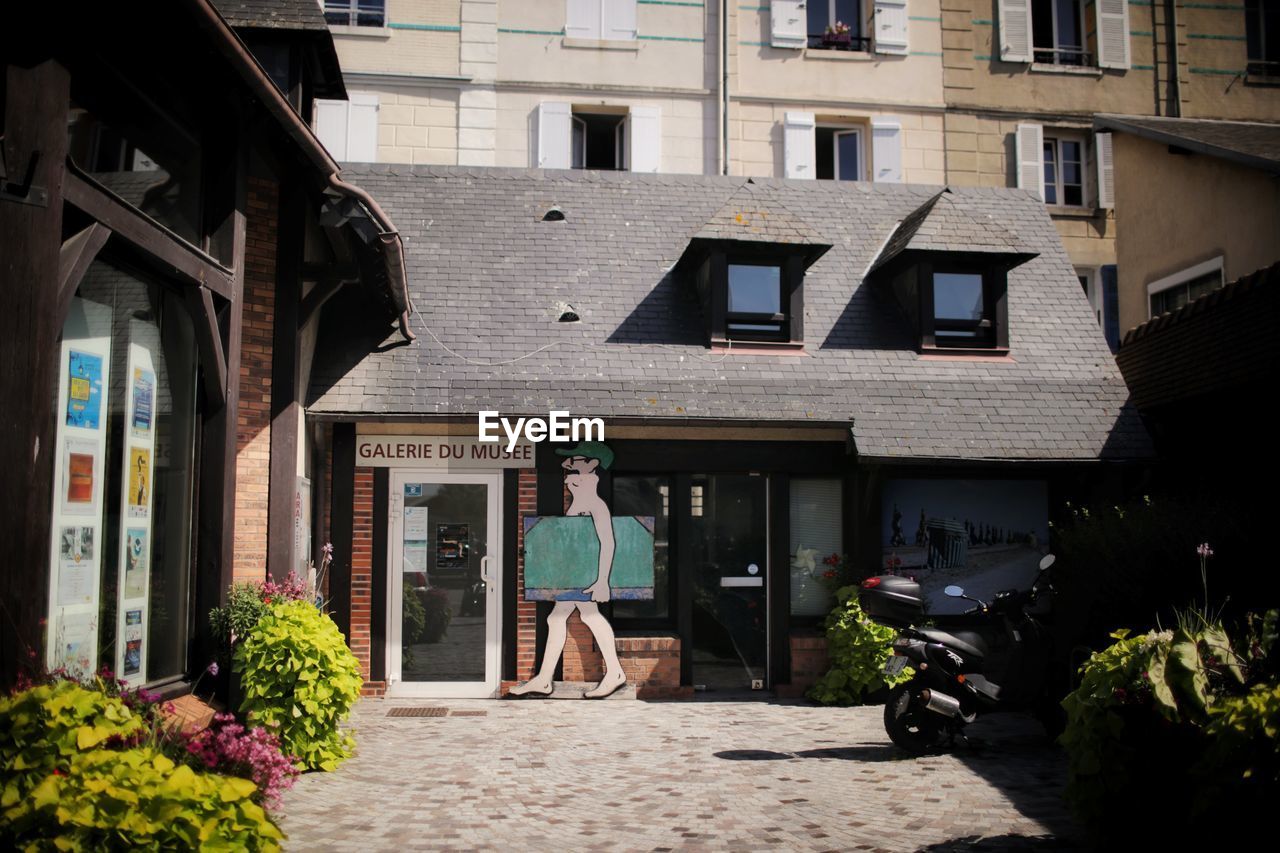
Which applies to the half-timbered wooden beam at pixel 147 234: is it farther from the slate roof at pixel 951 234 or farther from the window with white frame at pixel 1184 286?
the window with white frame at pixel 1184 286

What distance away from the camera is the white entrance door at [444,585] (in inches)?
444

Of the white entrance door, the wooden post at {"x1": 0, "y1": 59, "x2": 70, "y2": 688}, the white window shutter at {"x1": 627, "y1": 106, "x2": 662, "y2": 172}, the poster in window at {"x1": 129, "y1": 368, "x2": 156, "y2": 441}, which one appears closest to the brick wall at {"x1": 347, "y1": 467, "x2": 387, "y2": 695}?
the white entrance door

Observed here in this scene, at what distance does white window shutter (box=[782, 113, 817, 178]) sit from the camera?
19594 millimetres

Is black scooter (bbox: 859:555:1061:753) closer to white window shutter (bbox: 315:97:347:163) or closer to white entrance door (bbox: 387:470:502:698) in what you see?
white entrance door (bbox: 387:470:502:698)

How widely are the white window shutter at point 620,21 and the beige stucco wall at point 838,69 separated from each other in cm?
176

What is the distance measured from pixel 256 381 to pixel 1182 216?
12341mm

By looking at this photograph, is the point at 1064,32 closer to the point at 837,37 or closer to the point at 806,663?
the point at 837,37

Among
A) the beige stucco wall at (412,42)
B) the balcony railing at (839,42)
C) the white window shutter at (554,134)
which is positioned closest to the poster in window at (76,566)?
the white window shutter at (554,134)

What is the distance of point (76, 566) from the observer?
6.05 m

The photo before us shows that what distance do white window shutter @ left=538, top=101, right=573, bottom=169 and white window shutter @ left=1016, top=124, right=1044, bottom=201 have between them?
814 centimetres

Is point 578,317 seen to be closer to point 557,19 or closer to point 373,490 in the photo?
point 373,490

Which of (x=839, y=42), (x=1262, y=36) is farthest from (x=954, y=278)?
(x=1262, y=36)

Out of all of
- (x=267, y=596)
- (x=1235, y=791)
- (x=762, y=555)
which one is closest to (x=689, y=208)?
(x=762, y=555)

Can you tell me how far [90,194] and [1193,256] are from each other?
45.3 ft
